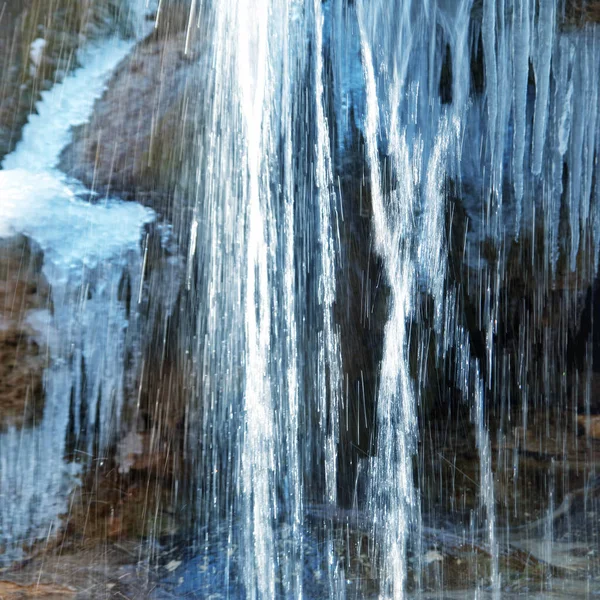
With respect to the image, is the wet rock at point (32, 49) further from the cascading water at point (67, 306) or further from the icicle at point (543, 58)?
the icicle at point (543, 58)

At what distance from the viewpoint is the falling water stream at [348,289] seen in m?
3.76

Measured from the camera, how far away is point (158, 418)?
395 cm

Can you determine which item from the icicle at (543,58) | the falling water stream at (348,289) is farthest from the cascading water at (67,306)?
the icicle at (543,58)

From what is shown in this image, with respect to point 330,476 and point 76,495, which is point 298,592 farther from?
point 76,495

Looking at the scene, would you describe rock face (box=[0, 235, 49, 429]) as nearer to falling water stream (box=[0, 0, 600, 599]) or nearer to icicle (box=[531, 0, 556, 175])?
→ falling water stream (box=[0, 0, 600, 599])

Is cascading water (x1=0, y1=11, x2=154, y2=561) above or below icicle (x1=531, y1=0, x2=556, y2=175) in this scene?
below

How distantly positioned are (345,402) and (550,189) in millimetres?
2400

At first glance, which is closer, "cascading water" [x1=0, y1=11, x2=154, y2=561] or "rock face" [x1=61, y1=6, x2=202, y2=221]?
"cascading water" [x1=0, y1=11, x2=154, y2=561]

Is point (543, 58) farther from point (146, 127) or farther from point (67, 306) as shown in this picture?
point (67, 306)

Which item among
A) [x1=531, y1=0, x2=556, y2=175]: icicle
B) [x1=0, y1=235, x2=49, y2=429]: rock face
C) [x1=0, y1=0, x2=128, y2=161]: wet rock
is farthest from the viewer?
[x1=531, y1=0, x2=556, y2=175]: icicle

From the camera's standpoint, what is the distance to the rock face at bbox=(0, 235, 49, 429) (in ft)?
11.5

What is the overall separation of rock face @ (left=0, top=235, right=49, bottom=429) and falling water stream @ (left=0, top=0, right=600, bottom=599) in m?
0.08

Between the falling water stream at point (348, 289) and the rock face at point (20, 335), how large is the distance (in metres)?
0.08

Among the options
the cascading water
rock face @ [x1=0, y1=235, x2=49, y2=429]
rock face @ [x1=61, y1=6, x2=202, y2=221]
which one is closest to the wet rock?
the cascading water
